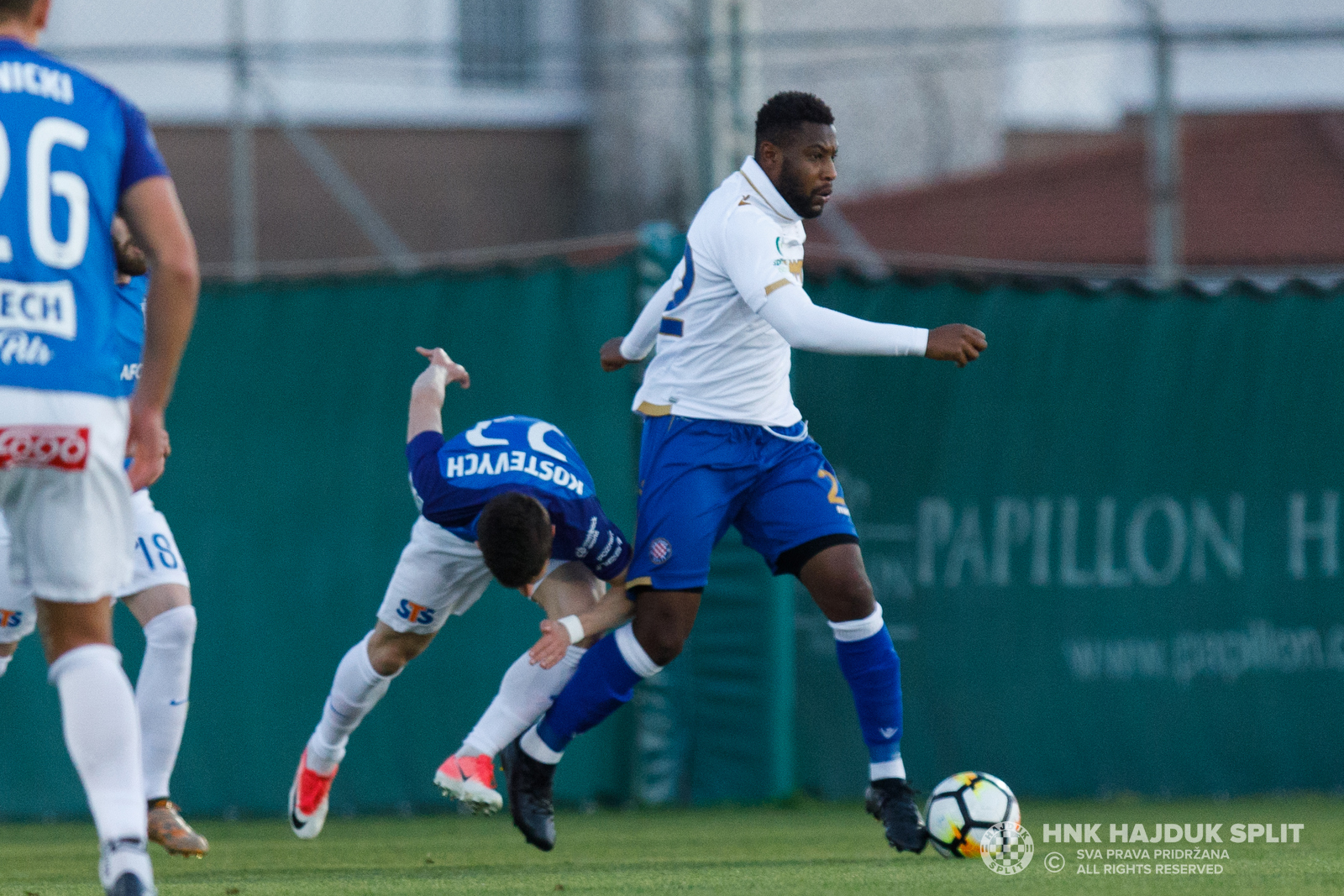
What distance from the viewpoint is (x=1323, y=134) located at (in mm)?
15484

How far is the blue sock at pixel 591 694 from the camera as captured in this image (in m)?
5.51

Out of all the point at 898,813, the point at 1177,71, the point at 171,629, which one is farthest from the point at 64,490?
the point at 1177,71

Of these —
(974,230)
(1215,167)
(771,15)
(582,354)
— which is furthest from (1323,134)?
(582,354)

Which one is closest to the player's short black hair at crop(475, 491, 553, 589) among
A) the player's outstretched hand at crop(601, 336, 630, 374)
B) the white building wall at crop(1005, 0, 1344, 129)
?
the player's outstretched hand at crop(601, 336, 630, 374)

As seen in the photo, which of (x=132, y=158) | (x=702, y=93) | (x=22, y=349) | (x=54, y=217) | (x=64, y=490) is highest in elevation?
(x=702, y=93)

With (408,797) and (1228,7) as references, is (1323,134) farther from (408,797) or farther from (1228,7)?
(408,797)

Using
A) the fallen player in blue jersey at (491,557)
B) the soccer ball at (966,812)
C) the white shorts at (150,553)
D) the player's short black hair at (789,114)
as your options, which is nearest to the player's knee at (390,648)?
the fallen player in blue jersey at (491,557)

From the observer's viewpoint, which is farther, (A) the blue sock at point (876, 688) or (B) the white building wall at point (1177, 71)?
(B) the white building wall at point (1177, 71)

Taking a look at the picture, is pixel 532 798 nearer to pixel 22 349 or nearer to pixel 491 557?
pixel 491 557

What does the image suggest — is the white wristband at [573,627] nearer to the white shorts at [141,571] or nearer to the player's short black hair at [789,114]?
the white shorts at [141,571]

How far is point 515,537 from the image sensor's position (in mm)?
5148

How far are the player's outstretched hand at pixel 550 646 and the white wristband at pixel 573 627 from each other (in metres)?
0.02

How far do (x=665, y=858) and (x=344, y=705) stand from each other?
1.19 meters

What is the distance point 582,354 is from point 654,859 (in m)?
2.66
